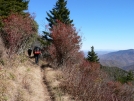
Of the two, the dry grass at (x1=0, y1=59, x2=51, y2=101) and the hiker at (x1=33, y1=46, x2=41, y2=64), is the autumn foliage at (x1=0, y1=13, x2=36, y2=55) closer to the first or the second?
the hiker at (x1=33, y1=46, x2=41, y2=64)

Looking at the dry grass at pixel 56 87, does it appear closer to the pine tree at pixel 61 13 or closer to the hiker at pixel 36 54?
the hiker at pixel 36 54

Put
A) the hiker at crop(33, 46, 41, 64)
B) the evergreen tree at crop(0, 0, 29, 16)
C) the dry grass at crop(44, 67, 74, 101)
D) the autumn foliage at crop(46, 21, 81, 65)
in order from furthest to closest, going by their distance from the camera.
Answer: the autumn foliage at crop(46, 21, 81, 65), the evergreen tree at crop(0, 0, 29, 16), the hiker at crop(33, 46, 41, 64), the dry grass at crop(44, 67, 74, 101)

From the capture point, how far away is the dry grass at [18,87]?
10.6 metres

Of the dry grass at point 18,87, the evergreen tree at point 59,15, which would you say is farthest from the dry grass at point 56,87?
the evergreen tree at point 59,15

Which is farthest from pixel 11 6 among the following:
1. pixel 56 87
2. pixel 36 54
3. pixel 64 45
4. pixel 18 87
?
pixel 18 87

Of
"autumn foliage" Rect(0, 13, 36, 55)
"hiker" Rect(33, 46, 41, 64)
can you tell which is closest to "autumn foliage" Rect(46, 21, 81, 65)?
"hiker" Rect(33, 46, 41, 64)

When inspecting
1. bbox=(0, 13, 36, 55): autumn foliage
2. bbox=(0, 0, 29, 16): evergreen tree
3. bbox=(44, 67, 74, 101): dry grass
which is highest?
bbox=(0, 0, 29, 16): evergreen tree

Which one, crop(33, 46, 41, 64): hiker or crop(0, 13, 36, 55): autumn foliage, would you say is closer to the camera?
crop(0, 13, 36, 55): autumn foliage

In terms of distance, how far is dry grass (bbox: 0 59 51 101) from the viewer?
10641 mm

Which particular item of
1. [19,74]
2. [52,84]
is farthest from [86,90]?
[19,74]

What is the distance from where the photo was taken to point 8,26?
1922 cm

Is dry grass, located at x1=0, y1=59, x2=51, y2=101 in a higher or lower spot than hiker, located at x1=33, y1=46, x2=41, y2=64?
lower

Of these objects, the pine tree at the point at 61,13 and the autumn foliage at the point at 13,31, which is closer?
the autumn foliage at the point at 13,31

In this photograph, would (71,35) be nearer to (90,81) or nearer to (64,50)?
(64,50)
